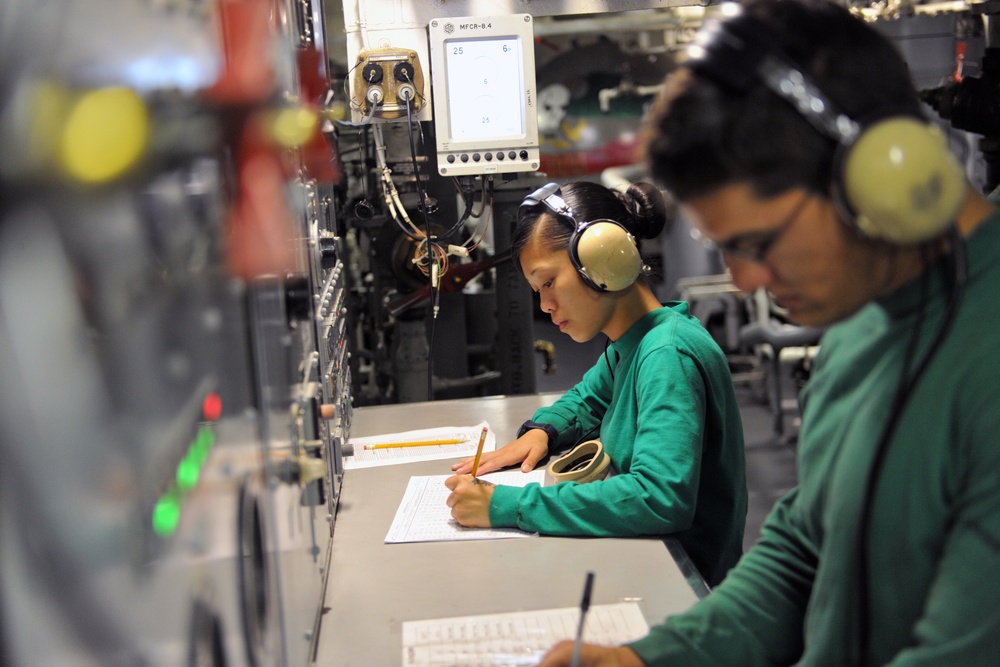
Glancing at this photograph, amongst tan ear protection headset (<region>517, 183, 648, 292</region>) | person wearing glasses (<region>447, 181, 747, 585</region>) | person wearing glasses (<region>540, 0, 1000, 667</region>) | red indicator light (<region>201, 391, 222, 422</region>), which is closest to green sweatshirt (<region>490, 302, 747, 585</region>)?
person wearing glasses (<region>447, 181, 747, 585</region>)

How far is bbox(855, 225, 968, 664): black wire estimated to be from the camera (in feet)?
2.33

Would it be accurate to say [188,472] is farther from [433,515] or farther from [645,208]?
[645,208]

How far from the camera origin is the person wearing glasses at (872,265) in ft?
2.21

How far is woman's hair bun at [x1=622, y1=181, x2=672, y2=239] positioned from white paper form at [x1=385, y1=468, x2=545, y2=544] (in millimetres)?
497

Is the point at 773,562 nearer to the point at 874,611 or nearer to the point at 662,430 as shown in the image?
the point at 874,611

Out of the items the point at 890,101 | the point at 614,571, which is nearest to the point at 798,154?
the point at 890,101

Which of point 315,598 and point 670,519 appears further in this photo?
point 670,519

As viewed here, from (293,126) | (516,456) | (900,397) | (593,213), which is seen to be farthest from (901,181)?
(516,456)

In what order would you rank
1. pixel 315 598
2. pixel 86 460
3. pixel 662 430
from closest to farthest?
1. pixel 86 460
2. pixel 315 598
3. pixel 662 430

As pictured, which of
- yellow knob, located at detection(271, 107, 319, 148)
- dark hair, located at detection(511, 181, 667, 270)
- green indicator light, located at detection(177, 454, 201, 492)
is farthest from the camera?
dark hair, located at detection(511, 181, 667, 270)

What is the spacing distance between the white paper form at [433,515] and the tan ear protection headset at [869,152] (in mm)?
849

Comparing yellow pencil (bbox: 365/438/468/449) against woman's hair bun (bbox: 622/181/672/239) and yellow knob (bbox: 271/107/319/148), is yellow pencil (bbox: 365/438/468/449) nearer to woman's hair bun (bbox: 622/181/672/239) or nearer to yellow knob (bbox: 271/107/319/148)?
woman's hair bun (bbox: 622/181/672/239)

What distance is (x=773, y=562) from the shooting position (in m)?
1.00

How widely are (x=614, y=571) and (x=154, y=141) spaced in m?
0.94
